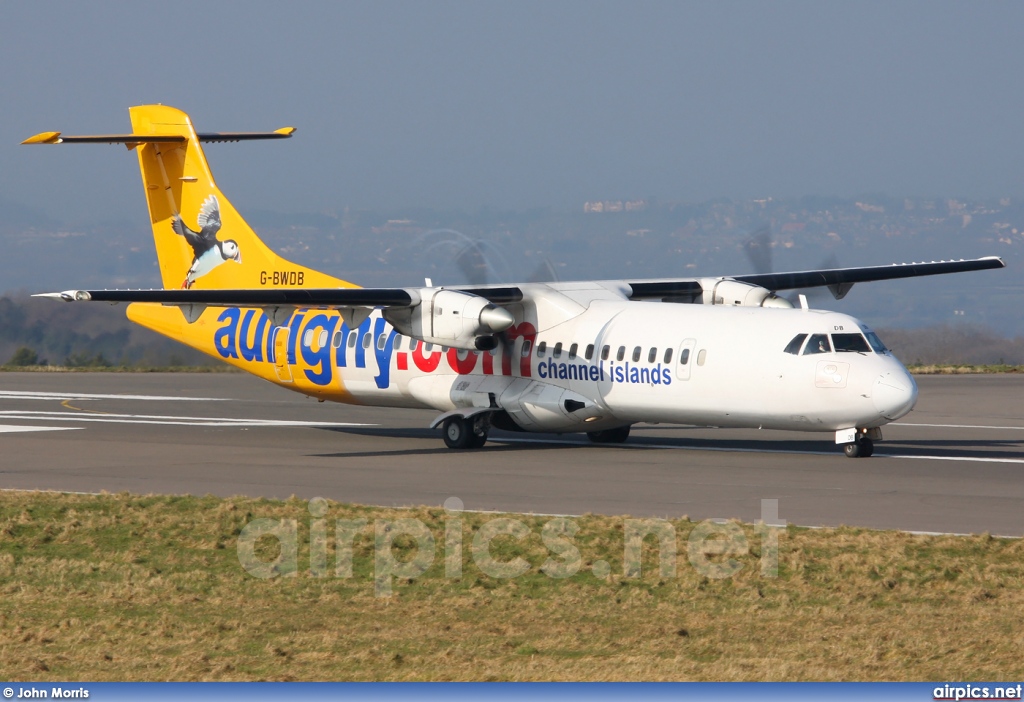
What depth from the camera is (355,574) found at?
11008 mm

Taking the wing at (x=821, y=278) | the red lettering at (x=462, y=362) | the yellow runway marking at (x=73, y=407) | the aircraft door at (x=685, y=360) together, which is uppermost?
the wing at (x=821, y=278)

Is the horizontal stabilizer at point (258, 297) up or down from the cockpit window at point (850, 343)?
up

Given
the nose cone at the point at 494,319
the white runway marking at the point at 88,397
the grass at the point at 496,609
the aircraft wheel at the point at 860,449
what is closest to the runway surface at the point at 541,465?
the aircraft wheel at the point at 860,449

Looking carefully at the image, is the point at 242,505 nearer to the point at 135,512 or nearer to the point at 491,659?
the point at 135,512

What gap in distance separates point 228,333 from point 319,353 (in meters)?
2.29

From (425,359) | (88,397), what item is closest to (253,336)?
(425,359)

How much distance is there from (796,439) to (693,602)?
42.4 feet

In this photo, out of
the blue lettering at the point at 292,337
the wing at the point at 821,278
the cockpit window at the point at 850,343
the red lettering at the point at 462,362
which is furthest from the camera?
the wing at the point at 821,278

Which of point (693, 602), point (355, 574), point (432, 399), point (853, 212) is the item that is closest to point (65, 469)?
point (432, 399)

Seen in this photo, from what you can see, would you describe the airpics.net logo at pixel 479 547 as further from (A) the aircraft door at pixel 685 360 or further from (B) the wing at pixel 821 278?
(B) the wing at pixel 821 278

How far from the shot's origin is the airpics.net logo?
11039 mm

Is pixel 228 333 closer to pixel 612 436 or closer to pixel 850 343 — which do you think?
pixel 612 436

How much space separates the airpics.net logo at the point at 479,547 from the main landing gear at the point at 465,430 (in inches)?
289

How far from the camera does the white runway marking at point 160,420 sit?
995 inches
